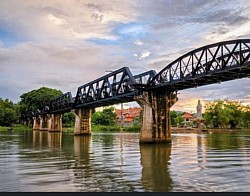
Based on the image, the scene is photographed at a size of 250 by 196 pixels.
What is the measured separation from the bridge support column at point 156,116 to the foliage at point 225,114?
9178 cm

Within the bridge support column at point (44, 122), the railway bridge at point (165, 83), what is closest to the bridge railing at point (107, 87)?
the railway bridge at point (165, 83)

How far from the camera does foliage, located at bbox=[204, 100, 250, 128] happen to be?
140 meters

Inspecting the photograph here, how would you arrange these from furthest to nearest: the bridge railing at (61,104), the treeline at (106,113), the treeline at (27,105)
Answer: the treeline at (27,105) < the treeline at (106,113) < the bridge railing at (61,104)

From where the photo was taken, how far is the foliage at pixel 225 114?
5492 inches

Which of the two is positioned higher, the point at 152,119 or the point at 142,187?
the point at 152,119

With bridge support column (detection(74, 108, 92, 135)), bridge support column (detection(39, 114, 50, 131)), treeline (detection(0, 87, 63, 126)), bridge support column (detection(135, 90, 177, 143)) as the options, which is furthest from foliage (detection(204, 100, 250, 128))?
bridge support column (detection(135, 90, 177, 143))

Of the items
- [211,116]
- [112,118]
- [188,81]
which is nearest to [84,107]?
[188,81]

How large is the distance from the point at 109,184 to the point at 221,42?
3106cm

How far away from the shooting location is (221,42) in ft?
136

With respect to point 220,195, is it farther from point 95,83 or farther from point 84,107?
point 84,107

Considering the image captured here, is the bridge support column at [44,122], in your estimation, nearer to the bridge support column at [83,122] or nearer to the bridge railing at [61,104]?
the bridge railing at [61,104]

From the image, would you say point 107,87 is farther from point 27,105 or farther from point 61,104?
point 27,105

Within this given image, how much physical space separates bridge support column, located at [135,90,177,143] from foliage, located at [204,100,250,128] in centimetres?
9178

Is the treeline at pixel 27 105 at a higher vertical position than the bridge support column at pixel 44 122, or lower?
higher
